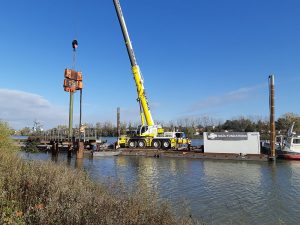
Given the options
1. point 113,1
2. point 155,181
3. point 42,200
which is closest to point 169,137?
point 113,1

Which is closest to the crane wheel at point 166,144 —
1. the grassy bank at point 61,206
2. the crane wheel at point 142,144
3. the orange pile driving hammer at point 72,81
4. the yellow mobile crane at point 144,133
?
the yellow mobile crane at point 144,133

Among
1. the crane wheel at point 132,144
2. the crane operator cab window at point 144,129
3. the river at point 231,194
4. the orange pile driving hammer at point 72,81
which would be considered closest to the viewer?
the river at point 231,194

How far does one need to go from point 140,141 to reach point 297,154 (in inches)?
852

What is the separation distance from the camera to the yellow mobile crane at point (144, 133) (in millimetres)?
46875

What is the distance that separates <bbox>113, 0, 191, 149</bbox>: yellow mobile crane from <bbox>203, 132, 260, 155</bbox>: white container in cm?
490

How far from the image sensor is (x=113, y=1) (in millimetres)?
46062

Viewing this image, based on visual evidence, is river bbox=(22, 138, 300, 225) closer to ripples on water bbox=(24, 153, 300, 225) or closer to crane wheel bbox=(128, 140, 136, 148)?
ripples on water bbox=(24, 153, 300, 225)

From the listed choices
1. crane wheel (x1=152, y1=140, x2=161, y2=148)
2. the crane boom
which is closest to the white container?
crane wheel (x1=152, y1=140, x2=161, y2=148)

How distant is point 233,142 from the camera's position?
44.0 meters

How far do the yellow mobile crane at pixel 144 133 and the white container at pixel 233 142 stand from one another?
4.90m

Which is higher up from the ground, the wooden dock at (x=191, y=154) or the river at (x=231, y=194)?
the wooden dock at (x=191, y=154)

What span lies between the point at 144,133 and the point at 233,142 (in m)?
13.2

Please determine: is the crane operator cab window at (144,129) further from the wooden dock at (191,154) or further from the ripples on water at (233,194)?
the ripples on water at (233,194)

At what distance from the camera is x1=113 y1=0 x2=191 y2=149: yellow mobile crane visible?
154 feet
